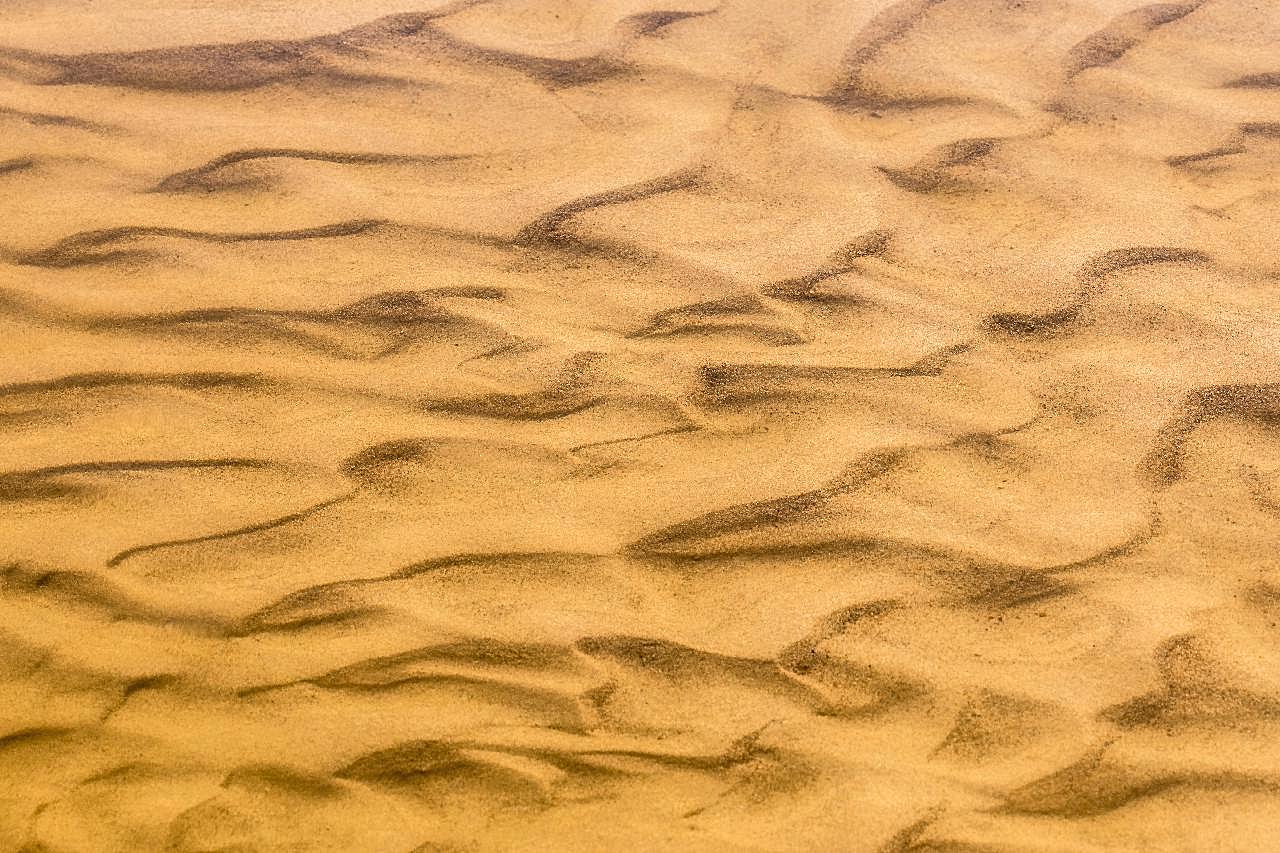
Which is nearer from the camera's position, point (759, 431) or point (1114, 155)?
point (759, 431)

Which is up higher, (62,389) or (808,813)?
(62,389)

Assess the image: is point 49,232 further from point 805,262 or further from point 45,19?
point 805,262

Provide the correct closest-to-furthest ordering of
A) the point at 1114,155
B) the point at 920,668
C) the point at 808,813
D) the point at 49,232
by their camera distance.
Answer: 1. the point at 808,813
2. the point at 920,668
3. the point at 49,232
4. the point at 1114,155

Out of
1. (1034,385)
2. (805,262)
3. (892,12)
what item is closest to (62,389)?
(805,262)

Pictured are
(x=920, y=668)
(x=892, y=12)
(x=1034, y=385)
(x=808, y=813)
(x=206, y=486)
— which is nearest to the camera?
(x=808, y=813)

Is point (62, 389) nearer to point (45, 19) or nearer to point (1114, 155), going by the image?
point (45, 19)

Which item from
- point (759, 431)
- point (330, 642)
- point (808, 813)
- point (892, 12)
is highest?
point (892, 12)

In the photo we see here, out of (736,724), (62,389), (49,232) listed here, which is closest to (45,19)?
(49,232)
